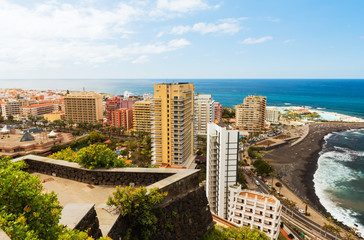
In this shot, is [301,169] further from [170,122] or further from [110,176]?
[110,176]

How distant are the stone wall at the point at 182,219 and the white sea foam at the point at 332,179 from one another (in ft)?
117

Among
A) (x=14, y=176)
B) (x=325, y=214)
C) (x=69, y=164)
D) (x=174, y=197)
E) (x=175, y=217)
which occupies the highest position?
(x=14, y=176)

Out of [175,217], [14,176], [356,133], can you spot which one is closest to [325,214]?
[175,217]

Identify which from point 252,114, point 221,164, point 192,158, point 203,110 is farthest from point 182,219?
point 252,114

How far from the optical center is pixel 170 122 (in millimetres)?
45500

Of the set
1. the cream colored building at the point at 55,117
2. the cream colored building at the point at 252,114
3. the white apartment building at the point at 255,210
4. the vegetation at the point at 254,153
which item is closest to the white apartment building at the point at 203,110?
the cream colored building at the point at 252,114

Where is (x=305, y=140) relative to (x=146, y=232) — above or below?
below

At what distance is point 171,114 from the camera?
45.0m

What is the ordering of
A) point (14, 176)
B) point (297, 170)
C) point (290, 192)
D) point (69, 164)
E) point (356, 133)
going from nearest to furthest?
point (14, 176) → point (69, 164) → point (290, 192) → point (297, 170) → point (356, 133)

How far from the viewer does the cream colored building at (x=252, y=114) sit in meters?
89.9

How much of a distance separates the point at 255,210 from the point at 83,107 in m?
82.6

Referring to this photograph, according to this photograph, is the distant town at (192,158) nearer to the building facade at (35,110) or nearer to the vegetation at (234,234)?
the vegetation at (234,234)

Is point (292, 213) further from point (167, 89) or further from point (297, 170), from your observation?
point (167, 89)

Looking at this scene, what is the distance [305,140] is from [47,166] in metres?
86.4
